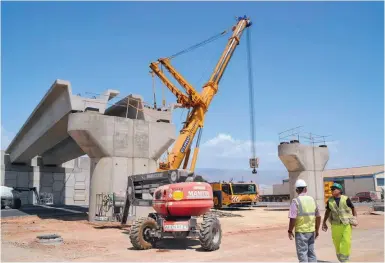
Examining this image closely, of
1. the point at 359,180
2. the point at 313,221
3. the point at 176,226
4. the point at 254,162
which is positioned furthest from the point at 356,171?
the point at 313,221

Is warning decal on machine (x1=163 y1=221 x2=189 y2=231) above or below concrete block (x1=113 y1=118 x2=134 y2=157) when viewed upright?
below

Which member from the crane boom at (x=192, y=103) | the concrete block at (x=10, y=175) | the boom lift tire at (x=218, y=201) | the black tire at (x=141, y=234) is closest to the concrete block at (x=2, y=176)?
the concrete block at (x=10, y=175)

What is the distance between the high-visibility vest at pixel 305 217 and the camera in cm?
709

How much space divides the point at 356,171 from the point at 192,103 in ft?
173

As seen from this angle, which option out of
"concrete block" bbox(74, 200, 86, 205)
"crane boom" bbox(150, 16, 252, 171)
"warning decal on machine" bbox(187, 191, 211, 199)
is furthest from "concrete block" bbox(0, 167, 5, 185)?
"warning decal on machine" bbox(187, 191, 211, 199)

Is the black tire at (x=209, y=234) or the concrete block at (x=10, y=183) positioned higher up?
the concrete block at (x=10, y=183)

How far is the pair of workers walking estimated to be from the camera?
7078 mm

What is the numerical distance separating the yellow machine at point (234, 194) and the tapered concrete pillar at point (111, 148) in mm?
15250

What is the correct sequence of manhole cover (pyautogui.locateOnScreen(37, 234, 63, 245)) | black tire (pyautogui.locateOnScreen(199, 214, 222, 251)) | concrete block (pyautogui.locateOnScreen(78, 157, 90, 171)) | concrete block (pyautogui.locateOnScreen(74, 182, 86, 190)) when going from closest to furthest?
black tire (pyautogui.locateOnScreen(199, 214, 222, 251))
manhole cover (pyautogui.locateOnScreen(37, 234, 63, 245))
concrete block (pyautogui.locateOnScreen(74, 182, 86, 190))
concrete block (pyautogui.locateOnScreen(78, 157, 90, 171))

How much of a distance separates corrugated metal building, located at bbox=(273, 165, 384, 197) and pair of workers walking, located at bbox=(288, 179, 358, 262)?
2183 inches

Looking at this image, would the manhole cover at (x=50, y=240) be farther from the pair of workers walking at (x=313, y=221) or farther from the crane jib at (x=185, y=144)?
the crane jib at (x=185, y=144)

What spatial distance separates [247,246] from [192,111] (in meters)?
18.6

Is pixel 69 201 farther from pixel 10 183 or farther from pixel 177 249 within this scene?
pixel 177 249

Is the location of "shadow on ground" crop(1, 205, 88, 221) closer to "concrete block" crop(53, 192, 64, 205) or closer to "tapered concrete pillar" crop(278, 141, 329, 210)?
"concrete block" crop(53, 192, 64, 205)
